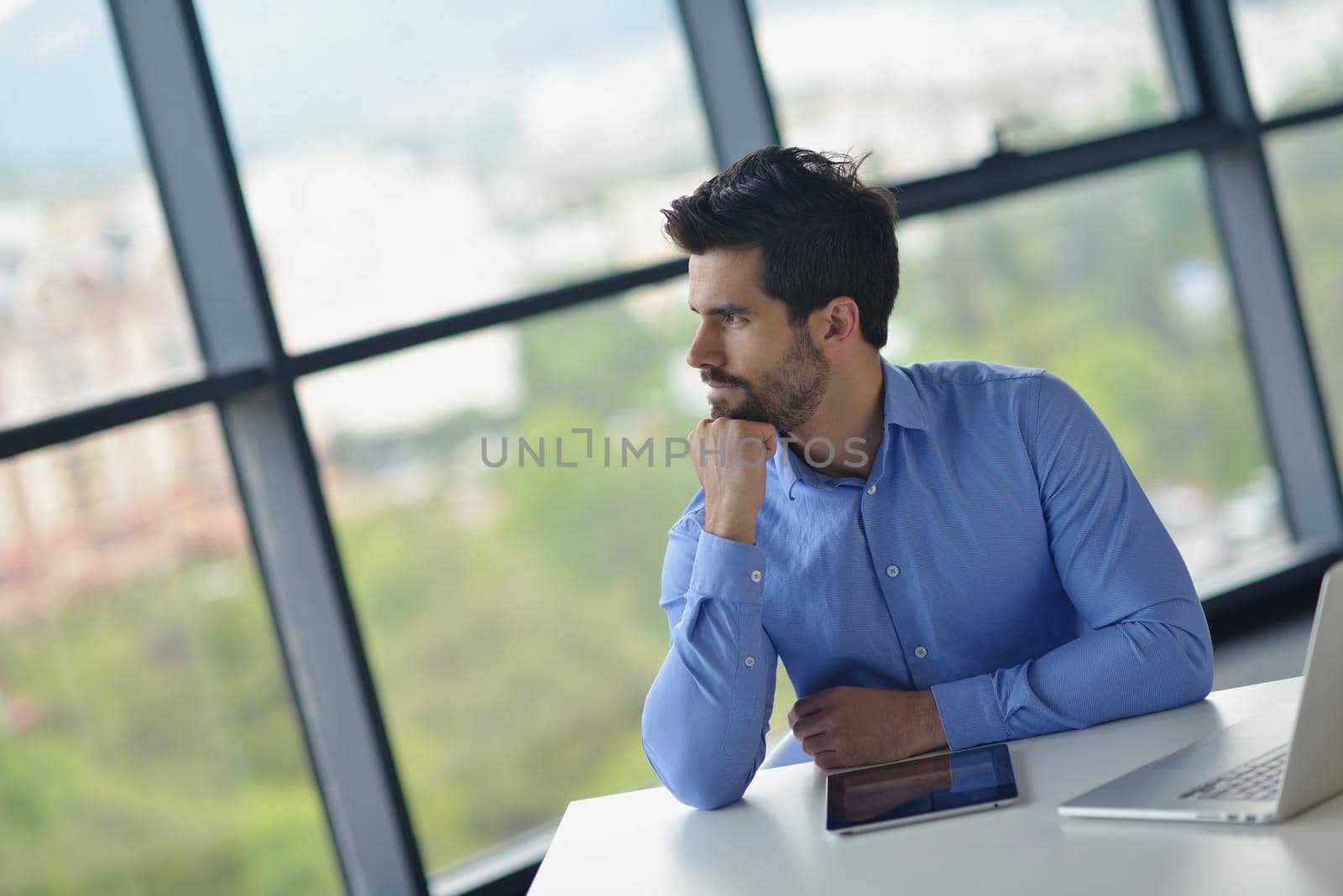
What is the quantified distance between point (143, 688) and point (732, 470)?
54.1 inches

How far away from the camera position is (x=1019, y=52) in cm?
333

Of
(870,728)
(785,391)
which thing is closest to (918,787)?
(870,728)

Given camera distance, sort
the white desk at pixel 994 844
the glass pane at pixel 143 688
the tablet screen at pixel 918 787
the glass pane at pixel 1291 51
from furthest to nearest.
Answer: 1. the glass pane at pixel 1291 51
2. the glass pane at pixel 143 688
3. the tablet screen at pixel 918 787
4. the white desk at pixel 994 844

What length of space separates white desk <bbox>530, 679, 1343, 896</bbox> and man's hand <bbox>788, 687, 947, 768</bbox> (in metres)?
0.04

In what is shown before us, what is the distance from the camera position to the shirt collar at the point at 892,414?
177 centimetres

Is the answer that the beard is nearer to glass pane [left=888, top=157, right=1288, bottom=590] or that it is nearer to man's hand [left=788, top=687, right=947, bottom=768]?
man's hand [left=788, top=687, right=947, bottom=768]

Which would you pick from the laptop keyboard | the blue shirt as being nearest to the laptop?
the laptop keyboard

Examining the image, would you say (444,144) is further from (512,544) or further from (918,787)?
(918,787)

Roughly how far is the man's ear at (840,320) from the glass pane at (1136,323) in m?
1.35

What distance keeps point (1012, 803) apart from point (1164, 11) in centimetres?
299

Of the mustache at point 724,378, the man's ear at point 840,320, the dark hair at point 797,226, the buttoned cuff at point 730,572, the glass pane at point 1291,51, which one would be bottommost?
the buttoned cuff at point 730,572

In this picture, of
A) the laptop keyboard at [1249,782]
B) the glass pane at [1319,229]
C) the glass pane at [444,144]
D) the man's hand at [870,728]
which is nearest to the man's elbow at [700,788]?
the man's hand at [870,728]

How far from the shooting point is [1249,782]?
116cm

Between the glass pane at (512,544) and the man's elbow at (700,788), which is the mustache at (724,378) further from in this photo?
the glass pane at (512,544)
